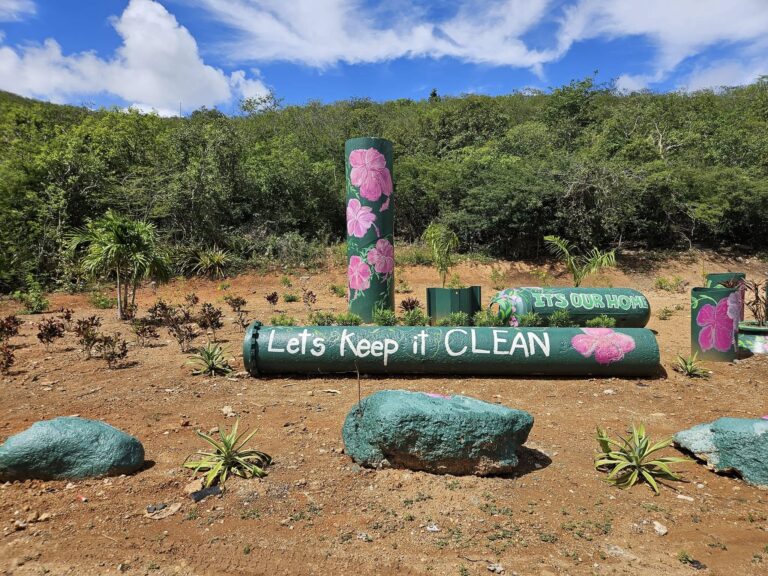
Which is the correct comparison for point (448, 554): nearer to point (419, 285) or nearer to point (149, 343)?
point (149, 343)

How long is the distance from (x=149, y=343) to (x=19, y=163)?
9725 millimetres

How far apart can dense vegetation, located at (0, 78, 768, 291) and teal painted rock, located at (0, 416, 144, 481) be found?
39.3ft

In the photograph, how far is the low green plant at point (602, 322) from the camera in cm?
760

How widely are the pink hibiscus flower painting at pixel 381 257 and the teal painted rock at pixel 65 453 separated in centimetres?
563

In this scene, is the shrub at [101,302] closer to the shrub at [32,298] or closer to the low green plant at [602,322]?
the shrub at [32,298]

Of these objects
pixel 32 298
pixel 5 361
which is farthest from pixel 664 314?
pixel 32 298

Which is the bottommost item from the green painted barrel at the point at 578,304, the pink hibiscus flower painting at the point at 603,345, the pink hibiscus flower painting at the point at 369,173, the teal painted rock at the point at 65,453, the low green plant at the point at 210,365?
the teal painted rock at the point at 65,453

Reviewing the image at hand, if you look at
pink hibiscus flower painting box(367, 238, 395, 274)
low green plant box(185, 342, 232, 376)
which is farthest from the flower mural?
low green plant box(185, 342, 232, 376)

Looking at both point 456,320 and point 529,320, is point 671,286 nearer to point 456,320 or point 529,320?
point 529,320

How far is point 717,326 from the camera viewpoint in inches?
259

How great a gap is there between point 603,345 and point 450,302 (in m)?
2.91

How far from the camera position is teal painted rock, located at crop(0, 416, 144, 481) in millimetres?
3588

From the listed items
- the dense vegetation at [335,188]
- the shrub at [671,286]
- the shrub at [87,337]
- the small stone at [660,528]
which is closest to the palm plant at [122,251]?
the shrub at [87,337]

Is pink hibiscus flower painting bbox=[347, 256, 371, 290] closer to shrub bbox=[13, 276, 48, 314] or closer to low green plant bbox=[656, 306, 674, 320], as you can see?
Result: low green plant bbox=[656, 306, 674, 320]
